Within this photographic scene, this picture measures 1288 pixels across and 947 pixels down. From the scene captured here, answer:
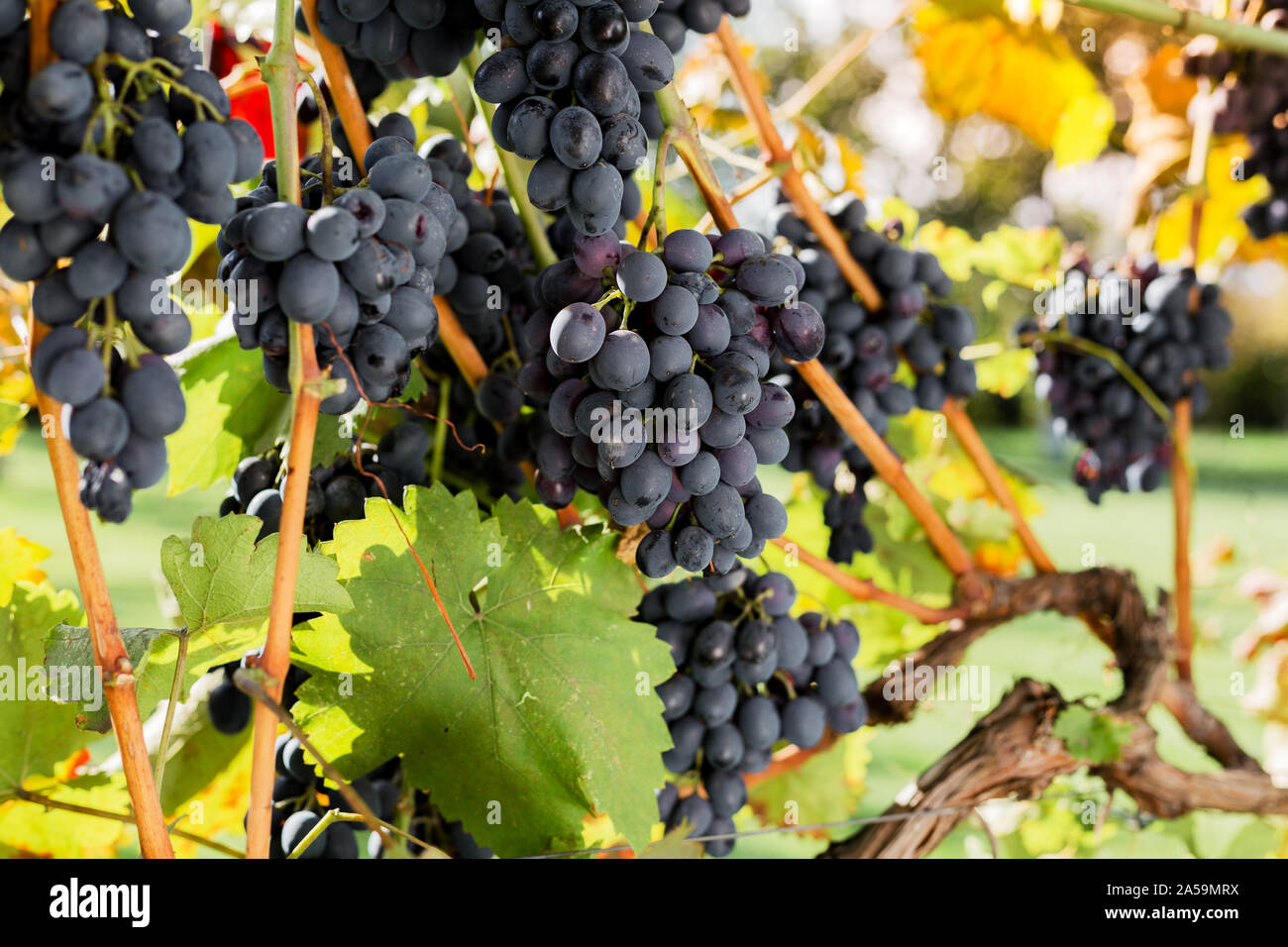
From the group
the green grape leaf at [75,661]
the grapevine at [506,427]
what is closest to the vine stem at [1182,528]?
the grapevine at [506,427]

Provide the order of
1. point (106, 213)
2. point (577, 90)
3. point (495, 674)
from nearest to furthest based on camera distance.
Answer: point (106, 213) < point (577, 90) < point (495, 674)

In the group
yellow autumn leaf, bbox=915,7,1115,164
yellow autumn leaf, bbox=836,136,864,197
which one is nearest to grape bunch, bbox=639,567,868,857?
yellow autumn leaf, bbox=836,136,864,197

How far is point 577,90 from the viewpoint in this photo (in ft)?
1.38

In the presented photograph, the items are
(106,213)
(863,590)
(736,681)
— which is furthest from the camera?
(863,590)

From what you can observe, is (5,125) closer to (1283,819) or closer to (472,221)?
(472,221)

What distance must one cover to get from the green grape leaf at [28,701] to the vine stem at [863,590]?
0.43 metres

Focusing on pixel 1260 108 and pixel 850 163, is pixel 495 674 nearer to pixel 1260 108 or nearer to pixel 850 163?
pixel 850 163

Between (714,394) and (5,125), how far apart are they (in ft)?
0.93

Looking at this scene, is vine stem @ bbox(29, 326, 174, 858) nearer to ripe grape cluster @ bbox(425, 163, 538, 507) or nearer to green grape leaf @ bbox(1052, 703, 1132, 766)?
ripe grape cluster @ bbox(425, 163, 538, 507)

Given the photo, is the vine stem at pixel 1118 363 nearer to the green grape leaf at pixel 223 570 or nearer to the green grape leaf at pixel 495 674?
the green grape leaf at pixel 495 674

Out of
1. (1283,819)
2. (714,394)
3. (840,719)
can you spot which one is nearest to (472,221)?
(714,394)

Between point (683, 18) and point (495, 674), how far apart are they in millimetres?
376

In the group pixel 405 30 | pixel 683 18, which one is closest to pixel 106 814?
pixel 405 30

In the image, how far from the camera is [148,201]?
0.31 metres
